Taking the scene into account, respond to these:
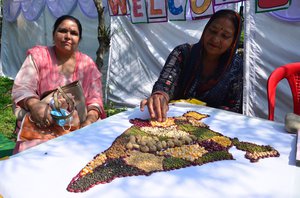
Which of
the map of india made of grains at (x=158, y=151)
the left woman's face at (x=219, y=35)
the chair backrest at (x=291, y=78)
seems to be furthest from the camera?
the chair backrest at (x=291, y=78)

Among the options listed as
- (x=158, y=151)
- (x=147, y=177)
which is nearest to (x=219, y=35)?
(x=158, y=151)

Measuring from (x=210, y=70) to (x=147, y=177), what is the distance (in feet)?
4.51

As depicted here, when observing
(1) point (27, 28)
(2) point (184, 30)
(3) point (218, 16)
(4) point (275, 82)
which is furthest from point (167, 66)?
(1) point (27, 28)

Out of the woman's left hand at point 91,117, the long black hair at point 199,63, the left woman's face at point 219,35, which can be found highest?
the left woman's face at point 219,35

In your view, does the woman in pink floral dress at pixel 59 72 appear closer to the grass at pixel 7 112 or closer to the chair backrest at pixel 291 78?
the grass at pixel 7 112

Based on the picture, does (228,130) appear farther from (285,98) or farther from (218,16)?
(285,98)

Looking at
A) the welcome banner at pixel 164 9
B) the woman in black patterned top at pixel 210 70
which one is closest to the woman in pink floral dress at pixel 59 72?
the woman in black patterned top at pixel 210 70

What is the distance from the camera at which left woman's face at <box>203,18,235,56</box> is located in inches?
85.4

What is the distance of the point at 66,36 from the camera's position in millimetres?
2379

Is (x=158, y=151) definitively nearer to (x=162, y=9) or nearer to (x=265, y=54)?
(x=265, y=54)

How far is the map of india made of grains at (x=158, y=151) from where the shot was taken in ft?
3.79

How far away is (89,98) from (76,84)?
0.35 metres

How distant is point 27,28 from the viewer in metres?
7.82

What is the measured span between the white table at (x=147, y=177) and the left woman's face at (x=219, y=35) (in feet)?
2.84
